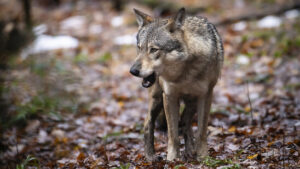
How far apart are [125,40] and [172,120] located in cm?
947

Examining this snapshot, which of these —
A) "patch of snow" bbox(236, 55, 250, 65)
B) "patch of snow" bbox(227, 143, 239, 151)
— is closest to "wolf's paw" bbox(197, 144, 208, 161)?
"patch of snow" bbox(227, 143, 239, 151)

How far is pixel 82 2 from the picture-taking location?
19.7m

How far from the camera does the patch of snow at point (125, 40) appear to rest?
1413 cm

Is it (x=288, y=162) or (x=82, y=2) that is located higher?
(x=82, y=2)

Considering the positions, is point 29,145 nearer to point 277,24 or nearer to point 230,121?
point 230,121

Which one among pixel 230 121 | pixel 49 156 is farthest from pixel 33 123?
pixel 230 121

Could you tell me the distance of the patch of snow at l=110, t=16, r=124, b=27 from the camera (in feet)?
53.1

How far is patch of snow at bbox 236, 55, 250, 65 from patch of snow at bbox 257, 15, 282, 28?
1.98m

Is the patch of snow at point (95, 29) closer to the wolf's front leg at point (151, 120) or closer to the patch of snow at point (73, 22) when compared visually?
the patch of snow at point (73, 22)

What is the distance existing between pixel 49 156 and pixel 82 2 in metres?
14.5

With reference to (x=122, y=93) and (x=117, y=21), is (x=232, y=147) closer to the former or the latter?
(x=122, y=93)

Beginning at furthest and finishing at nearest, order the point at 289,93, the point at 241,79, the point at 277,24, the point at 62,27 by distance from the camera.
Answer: the point at 62,27 < the point at 277,24 < the point at 241,79 < the point at 289,93

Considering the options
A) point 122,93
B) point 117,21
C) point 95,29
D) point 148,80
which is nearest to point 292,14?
point 122,93

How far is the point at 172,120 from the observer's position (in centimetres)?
527
